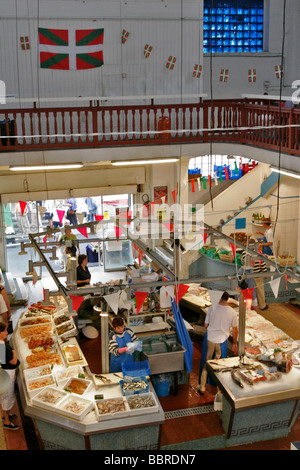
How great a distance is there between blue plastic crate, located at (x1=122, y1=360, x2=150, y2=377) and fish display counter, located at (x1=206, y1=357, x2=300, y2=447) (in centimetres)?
104

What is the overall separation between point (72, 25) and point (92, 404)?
428 inches

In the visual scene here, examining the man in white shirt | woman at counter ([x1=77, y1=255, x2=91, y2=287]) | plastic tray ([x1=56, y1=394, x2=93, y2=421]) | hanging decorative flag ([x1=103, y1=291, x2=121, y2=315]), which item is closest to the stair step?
woman at counter ([x1=77, y1=255, x2=91, y2=287])

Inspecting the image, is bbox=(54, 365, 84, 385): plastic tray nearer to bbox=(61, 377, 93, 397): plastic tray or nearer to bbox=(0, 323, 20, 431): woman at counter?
bbox=(61, 377, 93, 397): plastic tray

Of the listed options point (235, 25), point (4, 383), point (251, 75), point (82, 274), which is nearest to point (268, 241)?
point (82, 274)

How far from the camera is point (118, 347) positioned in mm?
8195

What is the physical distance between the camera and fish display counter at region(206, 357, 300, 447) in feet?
24.4

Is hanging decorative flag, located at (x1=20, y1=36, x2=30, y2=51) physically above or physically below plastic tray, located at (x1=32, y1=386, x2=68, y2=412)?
above

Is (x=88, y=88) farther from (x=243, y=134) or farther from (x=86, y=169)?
(x=243, y=134)

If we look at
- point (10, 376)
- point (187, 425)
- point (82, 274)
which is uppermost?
point (82, 274)

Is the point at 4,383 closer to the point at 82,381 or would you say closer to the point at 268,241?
the point at 82,381

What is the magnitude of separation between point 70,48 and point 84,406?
1049cm

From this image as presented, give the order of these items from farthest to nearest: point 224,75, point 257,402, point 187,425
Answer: point 224,75 → point 187,425 → point 257,402

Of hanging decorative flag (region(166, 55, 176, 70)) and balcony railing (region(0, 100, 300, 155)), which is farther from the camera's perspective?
hanging decorative flag (region(166, 55, 176, 70))
